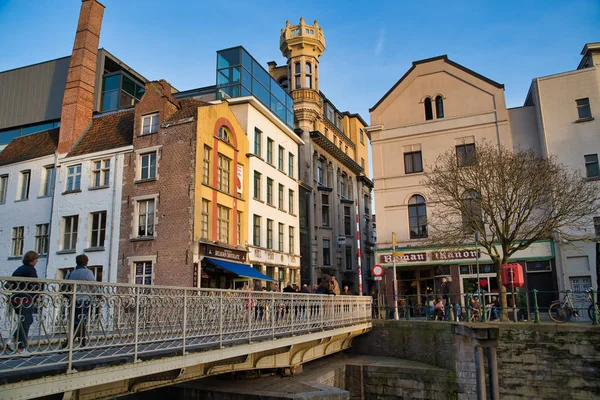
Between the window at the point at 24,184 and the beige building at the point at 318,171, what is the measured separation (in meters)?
17.9

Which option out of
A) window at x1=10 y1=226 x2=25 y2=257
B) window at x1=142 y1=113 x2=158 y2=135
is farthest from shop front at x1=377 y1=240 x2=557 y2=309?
window at x1=10 y1=226 x2=25 y2=257

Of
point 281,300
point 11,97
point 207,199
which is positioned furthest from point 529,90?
point 11,97

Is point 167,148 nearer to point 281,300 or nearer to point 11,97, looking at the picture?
point 281,300

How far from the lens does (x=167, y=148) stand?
23016 millimetres

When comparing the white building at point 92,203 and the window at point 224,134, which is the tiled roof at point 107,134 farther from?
the window at point 224,134

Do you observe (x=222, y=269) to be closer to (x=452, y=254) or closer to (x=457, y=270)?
(x=452, y=254)

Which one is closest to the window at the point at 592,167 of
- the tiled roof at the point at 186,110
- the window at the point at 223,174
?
the window at the point at 223,174

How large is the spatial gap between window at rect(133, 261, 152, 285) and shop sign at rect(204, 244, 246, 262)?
9.35 feet

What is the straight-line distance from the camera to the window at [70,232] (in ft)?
80.8

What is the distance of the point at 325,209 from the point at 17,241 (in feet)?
75.8

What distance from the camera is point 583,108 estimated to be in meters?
27.2

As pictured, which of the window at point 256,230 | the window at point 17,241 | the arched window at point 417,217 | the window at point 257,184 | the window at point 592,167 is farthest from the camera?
the arched window at point 417,217

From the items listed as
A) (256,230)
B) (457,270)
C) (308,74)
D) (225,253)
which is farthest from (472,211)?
(308,74)

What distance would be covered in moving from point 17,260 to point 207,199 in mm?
11820
